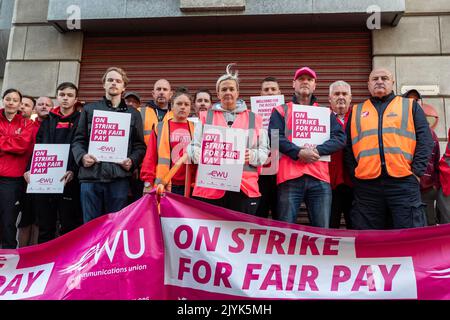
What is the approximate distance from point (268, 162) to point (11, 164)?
11.0 ft

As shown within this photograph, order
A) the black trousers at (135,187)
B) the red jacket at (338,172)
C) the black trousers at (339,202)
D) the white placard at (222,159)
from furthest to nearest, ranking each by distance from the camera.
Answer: the black trousers at (135,187)
the black trousers at (339,202)
the red jacket at (338,172)
the white placard at (222,159)

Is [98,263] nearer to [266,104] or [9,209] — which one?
[9,209]

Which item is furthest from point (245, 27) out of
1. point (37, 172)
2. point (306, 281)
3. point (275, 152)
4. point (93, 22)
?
point (306, 281)

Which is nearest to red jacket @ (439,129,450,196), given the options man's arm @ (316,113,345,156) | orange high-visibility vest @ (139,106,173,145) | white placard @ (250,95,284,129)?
man's arm @ (316,113,345,156)

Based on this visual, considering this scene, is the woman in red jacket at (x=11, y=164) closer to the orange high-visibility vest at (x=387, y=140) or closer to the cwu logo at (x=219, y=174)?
the cwu logo at (x=219, y=174)

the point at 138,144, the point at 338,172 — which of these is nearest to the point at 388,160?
the point at 338,172

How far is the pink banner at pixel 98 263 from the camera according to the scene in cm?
349

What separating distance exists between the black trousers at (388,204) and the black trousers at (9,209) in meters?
4.15

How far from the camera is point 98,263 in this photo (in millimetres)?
3564

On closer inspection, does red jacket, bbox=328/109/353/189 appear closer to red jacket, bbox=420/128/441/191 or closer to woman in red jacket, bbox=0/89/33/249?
red jacket, bbox=420/128/441/191

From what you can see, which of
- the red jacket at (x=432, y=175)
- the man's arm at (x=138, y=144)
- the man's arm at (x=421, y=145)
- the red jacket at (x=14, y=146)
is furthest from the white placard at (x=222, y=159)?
the red jacket at (x=14, y=146)

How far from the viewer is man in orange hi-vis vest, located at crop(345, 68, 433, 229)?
14.6 ft

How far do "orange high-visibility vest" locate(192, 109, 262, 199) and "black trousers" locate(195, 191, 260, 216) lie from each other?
6cm

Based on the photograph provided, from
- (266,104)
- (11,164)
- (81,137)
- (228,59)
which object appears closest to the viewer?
(81,137)
